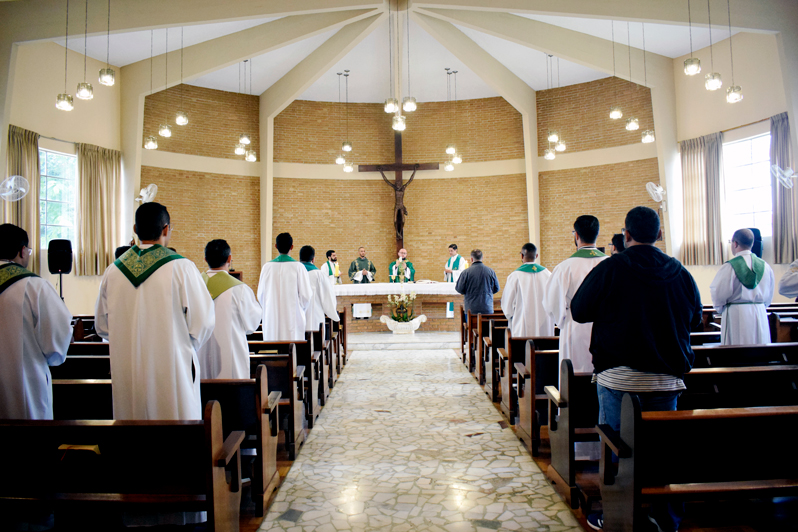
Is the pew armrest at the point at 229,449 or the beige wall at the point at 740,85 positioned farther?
the beige wall at the point at 740,85

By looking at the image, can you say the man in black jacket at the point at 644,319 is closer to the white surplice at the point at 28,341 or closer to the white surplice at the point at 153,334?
the white surplice at the point at 153,334

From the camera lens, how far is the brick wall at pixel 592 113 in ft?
37.8

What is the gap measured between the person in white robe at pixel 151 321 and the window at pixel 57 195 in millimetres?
8117

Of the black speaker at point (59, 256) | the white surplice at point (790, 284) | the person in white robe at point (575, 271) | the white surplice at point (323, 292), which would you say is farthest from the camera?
the black speaker at point (59, 256)

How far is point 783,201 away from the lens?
8.74 metres

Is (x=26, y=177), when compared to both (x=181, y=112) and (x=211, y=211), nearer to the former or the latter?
(x=181, y=112)

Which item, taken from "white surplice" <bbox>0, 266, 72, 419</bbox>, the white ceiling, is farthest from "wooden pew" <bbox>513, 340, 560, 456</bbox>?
the white ceiling

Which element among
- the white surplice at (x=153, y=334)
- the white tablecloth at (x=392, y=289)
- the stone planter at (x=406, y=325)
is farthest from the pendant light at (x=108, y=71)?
the stone planter at (x=406, y=325)

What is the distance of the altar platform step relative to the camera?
964 cm

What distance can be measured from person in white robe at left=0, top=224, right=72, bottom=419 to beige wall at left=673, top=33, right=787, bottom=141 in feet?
34.4

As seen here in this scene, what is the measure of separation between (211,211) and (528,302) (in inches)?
343

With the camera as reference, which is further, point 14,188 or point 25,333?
point 14,188

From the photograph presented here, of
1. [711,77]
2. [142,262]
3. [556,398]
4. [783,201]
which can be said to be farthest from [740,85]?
[142,262]

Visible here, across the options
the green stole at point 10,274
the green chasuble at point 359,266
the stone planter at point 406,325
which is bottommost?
the stone planter at point 406,325
